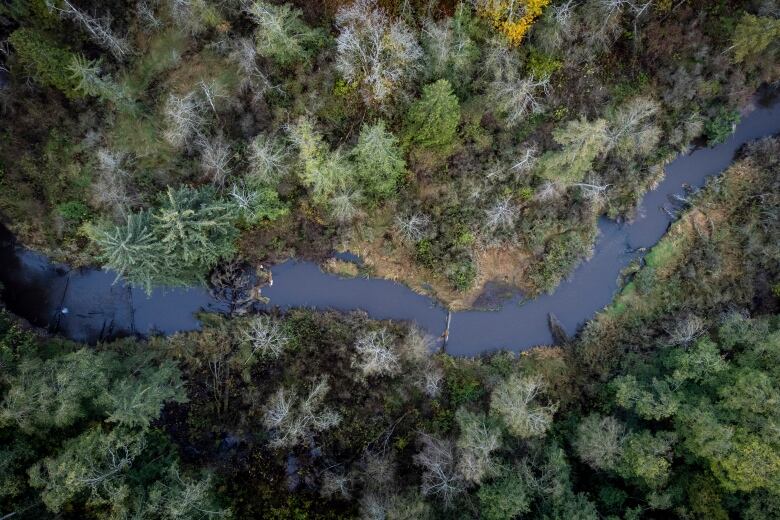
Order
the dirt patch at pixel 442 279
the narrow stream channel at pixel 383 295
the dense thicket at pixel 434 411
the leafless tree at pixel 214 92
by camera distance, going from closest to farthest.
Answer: the dense thicket at pixel 434 411, the leafless tree at pixel 214 92, the dirt patch at pixel 442 279, the narrow stream channel at pixel 383 295

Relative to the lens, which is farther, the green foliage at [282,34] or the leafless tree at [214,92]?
the leafless tree at [214,92]

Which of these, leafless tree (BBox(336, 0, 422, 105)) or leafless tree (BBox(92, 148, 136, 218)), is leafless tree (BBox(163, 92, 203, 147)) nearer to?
leafless tree (BBox(92, 148, 136, 218))

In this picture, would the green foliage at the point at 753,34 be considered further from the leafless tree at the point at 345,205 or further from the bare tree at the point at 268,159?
the bare tree at the point at 268,159

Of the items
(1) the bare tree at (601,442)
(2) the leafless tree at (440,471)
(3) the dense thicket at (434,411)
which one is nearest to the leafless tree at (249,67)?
(3) the dense thicket at (434,411)

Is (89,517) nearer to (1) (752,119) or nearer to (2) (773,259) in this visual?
(2) (773,259)

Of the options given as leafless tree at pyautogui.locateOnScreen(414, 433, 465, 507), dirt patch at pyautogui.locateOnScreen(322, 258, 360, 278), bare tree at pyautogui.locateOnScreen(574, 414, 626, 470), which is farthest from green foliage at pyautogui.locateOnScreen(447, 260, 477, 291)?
bare tree at pyautogui.locateOnScreen(574, 414, 626, 470)

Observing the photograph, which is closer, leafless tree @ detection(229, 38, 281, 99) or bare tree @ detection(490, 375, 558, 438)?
bare tree @ detection(490, 375, 558, 438)

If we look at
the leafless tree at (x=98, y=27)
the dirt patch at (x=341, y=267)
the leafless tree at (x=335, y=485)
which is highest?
the leafless tree at (x=98, y=27)
